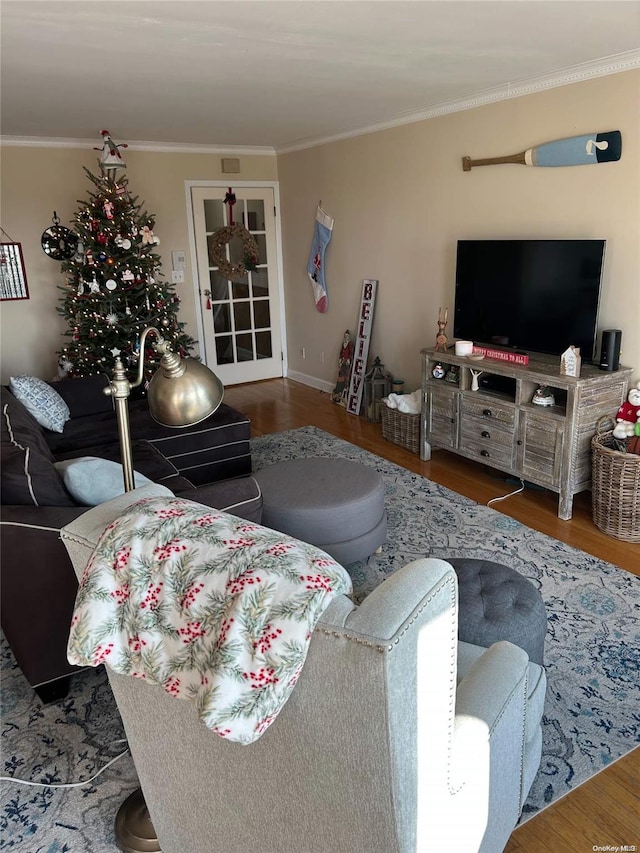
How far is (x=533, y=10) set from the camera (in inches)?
100.0

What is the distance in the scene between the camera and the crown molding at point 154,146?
5.35 metres

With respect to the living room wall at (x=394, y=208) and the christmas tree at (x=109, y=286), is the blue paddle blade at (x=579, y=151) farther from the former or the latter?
the christmas tree at (x=109, y=286)

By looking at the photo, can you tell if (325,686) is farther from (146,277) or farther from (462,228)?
(146,277)

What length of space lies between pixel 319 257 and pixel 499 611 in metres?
4.65

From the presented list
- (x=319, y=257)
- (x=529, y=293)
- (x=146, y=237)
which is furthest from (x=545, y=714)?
(x=319, y=257)

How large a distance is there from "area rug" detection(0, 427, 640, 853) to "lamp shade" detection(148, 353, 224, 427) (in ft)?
3.86

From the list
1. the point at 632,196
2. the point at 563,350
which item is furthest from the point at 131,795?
the point at 632,196

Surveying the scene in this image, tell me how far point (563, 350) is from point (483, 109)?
67.8 inches

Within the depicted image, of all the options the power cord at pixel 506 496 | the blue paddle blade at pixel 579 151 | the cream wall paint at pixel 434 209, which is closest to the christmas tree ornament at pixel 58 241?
the cream wall paint at pixel 434 209

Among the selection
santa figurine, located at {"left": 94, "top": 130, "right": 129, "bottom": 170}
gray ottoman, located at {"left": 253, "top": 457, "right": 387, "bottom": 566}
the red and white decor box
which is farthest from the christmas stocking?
gray ottoman, located at {"left": 253, "top": 457, "right": 387, "bottom": 566}

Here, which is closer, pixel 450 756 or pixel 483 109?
pixel 450 756

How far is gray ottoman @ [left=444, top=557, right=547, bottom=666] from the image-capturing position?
2.01 m

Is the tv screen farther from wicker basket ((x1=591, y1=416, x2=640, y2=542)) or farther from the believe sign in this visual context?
the believe sign

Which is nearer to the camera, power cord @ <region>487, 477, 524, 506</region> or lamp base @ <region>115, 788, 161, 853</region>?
lamp base @ <region>115, 788, 161, 853</region>
